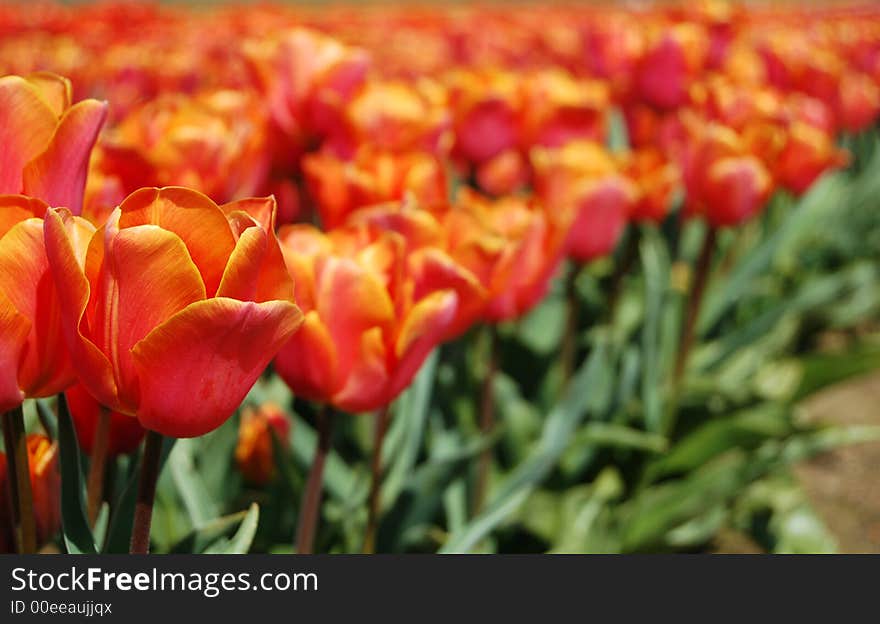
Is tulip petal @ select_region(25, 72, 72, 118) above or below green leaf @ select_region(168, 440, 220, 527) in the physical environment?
above

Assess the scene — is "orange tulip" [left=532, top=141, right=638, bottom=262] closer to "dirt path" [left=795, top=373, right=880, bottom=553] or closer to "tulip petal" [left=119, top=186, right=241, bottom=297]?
"tulip petal" [left=119, top=186, right=241, bottom=297]

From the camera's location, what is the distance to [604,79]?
3.00m

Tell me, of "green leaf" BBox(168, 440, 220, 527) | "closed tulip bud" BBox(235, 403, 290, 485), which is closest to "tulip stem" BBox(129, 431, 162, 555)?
"green leaf" BBox(168, 440, 220, 527)

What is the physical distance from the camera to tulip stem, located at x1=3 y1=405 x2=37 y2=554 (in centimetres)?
69

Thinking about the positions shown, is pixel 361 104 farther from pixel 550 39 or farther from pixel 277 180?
pixel 550 39

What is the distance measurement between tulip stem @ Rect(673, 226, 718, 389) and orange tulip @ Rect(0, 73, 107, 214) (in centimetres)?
138

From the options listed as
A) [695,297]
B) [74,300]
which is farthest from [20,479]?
[695,297]

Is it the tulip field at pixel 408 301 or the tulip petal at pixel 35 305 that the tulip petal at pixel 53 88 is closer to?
the tulip field at pixel 408 301

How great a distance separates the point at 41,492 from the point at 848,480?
→ 2379 mm

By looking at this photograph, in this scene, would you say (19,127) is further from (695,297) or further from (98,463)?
(695,297)

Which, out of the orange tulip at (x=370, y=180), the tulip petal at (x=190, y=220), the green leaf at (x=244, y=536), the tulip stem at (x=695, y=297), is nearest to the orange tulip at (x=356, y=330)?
the green leaf at (x=244, y=536)

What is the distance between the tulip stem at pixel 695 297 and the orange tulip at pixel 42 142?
1379 mm

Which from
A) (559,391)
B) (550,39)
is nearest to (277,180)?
(559,391)

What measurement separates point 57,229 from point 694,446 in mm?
1549
